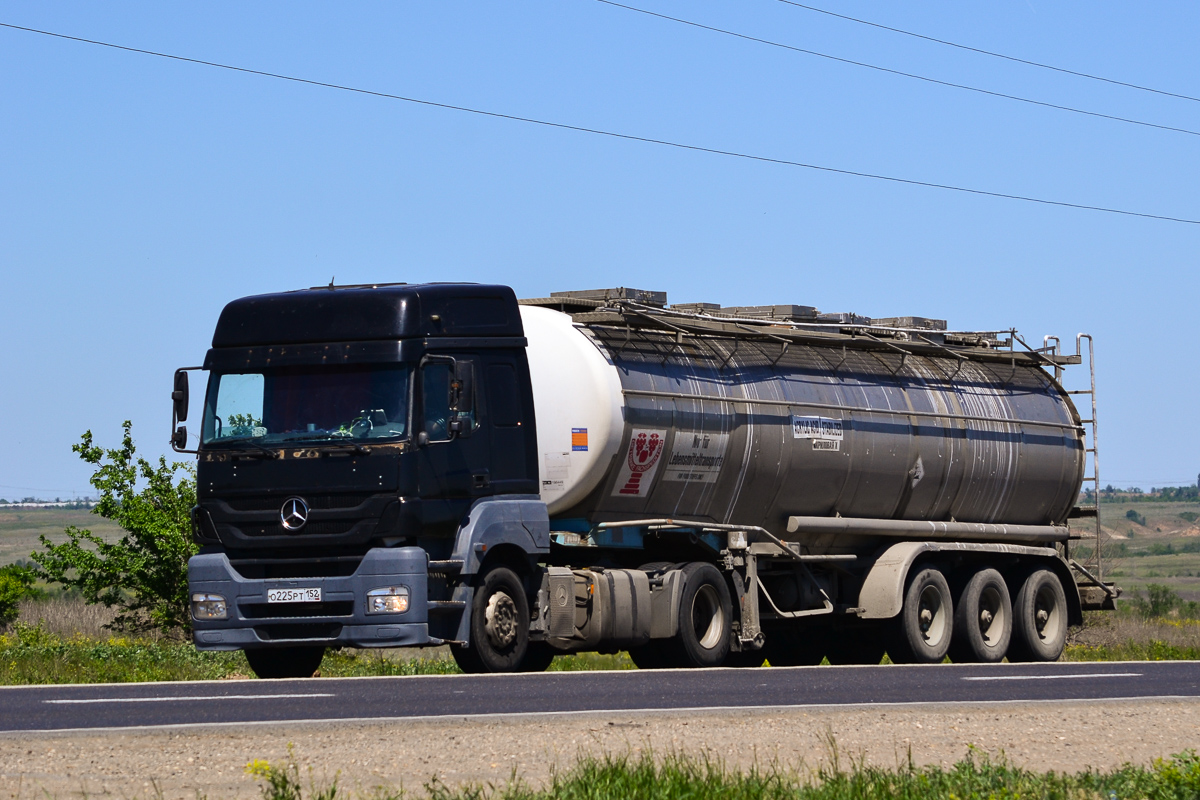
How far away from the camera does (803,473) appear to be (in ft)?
65.5

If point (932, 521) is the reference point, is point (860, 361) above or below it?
above

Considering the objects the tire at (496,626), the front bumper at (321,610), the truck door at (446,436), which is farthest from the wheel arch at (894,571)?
the front bumper at (321,610)

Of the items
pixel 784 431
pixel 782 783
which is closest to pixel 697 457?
pixel 784 431

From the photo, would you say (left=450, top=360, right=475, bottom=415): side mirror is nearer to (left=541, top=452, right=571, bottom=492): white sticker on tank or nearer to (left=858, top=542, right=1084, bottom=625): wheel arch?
(left=541, top=452, right=571, bottom=492): white sticker on tank

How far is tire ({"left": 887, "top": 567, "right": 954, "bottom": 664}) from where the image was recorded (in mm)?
21219

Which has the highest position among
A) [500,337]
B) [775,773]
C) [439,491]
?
[500,337]

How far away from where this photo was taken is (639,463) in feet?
58.2

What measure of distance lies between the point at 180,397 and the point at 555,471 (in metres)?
3.78

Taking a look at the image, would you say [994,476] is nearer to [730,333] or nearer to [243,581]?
[730,333]

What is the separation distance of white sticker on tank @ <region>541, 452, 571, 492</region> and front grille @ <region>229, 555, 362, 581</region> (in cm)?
263

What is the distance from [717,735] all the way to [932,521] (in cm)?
1216

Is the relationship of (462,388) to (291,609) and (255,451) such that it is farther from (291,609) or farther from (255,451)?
(291,609)

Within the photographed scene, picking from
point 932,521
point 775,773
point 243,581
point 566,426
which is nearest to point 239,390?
point 243,581

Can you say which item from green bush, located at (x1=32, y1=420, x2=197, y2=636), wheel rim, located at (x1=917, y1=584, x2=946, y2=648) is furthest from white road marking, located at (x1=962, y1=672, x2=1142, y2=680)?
green bush, located at (x1=32, y1=420, x2=197, y2=636)
